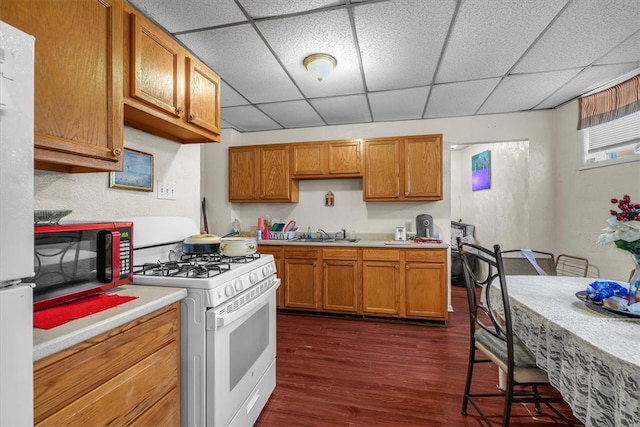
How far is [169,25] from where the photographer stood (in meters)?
1.91

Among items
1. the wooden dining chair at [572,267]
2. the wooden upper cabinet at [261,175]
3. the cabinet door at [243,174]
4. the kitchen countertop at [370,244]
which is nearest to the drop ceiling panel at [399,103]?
the wooden upper cabinet at [261,175]

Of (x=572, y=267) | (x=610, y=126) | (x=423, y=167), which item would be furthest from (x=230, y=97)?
(x=572, y=267)

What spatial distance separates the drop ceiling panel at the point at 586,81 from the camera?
2445 mm

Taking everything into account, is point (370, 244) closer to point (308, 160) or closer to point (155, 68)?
point (308, 160)

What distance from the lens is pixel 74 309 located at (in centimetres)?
94

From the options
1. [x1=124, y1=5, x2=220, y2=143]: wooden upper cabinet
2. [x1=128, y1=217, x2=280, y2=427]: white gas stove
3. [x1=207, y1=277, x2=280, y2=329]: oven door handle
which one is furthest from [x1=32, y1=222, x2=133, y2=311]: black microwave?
[x1=124, y1=5, x2=220, y2=143]: wooden upper cabinet

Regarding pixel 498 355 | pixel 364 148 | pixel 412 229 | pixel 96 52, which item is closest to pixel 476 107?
pixel 364 148

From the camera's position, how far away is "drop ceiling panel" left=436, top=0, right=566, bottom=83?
5.69 ft

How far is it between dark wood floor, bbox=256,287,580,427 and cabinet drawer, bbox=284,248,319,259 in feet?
2.48

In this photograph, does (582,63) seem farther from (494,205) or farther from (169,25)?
(169,25)

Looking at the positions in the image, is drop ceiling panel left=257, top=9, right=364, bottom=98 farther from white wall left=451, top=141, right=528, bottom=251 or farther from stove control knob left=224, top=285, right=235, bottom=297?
white wall left=451, top=141, right=528, bottom=251

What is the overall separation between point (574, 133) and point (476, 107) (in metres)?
1.06

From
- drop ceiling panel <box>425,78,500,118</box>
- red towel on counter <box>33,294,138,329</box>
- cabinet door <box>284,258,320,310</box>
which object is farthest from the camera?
cabinet door <box>284,258,320,310</box>

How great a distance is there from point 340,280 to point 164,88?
8.28ft
